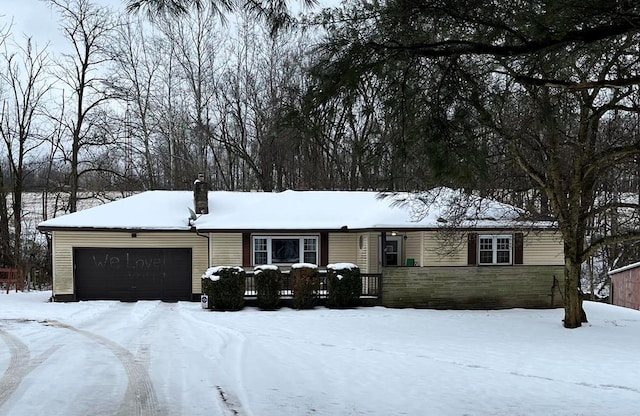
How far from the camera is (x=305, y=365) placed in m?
8.83

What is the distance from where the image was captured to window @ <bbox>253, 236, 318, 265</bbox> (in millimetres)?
20234

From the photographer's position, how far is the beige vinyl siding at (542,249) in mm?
20062

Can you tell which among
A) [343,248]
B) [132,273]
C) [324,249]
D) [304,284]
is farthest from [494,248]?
[132,273]

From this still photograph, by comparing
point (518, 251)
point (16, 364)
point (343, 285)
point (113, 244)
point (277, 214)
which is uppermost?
point (277, 214)

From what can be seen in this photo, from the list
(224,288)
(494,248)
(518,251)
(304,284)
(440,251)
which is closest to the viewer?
(224,288)

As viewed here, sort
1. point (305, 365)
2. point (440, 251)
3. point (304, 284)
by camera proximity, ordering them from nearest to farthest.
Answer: point (305, 365), point (304, 284), point (440, 251)

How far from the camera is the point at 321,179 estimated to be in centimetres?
2455

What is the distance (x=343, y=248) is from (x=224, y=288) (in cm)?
506

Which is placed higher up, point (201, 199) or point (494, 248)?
point (201, 199)

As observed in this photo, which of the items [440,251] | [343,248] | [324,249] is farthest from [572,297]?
[324,249]

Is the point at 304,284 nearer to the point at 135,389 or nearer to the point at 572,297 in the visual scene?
the point at 572,297

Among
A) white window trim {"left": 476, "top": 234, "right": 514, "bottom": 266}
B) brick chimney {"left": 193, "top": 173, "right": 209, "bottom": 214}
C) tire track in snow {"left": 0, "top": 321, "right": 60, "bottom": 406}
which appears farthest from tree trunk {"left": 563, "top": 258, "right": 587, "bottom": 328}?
tire track in snow {"left": 0, "top": 321, "right": 60, "bottom": 406}

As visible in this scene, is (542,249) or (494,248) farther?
(542,249)

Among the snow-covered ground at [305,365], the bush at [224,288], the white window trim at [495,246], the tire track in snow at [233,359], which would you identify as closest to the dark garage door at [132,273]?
the bush at [224,288]
